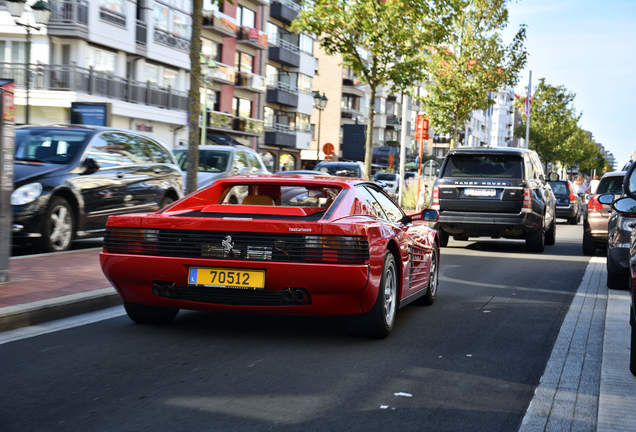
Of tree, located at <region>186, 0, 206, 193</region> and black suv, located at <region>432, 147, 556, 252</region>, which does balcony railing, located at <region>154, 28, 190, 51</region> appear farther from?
tree, located at <region>186, 0, 206, 193</region>

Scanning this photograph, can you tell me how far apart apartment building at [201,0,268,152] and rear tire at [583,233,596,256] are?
3448cm

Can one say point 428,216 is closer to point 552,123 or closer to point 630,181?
point 630,181

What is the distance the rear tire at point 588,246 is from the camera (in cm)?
1573

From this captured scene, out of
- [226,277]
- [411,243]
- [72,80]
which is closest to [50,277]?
[226,277]

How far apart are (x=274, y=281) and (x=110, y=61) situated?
1377 inches

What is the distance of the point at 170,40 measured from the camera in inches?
1718

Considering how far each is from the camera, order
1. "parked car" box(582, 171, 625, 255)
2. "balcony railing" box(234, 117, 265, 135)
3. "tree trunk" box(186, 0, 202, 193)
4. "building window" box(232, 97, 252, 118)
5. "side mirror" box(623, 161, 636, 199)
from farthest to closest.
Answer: "building window" box(232, 97, 252, 118) → "balcony railing" box(234, 117, 265, 135) → "parked car" box(582, 171, 625, 255) → "tree trunk" box(186, 0, 202, 193) → "side mirror" box(623, 161, 636, 199)

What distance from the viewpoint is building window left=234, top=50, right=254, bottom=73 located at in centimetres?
5491

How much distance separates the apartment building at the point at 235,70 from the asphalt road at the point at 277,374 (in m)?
42.1

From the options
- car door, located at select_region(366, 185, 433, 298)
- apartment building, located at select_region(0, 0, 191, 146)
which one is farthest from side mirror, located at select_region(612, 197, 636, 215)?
apartment building, located at select_region(0, 0, 191, 146)

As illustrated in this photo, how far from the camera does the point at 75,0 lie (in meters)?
35.5

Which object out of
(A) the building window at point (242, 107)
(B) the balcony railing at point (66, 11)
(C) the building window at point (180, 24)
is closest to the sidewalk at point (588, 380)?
(B) the balcony railing at point (66, 11)

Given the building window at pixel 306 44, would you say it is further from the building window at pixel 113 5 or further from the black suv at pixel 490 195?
the black suv at pixel 490 195

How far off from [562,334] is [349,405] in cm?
314
